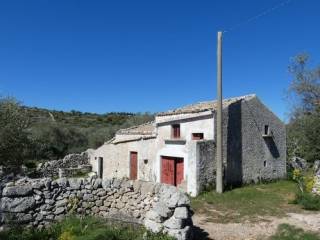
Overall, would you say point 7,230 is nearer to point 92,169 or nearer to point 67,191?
point 67,191

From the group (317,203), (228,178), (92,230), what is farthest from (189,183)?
(92,230)

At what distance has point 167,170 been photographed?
60.0 ft

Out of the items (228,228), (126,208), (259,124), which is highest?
(259,124)

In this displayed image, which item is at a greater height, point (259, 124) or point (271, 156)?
point (259, 124)

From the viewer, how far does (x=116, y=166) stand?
2433 centimetres

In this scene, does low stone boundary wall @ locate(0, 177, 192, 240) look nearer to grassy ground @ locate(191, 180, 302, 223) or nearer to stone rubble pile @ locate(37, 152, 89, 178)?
grassy ground @ locate(191, 180, 302, 223)

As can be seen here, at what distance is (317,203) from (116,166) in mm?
14762

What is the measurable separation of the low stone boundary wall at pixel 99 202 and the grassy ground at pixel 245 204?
3.25 m

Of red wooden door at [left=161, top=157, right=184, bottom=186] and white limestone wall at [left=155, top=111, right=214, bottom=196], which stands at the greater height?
white limestone wall at [left=155, top=111, right=214, bottom=196]

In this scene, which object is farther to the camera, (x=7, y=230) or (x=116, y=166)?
(x=116, y=166)

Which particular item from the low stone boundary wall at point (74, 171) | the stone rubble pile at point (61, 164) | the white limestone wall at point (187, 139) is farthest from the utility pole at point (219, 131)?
the stone rubble pile at point (61, 164)

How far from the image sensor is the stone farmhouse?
16.1 metres

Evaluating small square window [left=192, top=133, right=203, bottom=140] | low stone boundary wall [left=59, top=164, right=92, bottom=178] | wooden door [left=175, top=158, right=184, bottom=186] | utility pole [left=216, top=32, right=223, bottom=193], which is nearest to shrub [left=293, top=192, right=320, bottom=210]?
utility pole [left=216, top=32, right=223, bottom=193]

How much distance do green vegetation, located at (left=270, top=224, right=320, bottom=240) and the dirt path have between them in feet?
0.78
